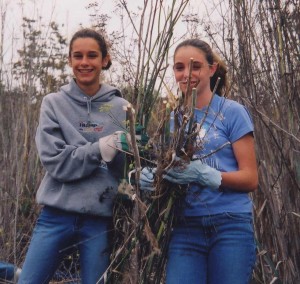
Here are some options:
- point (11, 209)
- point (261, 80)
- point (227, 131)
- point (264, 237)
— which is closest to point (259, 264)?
point (264, 237)

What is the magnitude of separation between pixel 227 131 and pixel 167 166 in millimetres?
312

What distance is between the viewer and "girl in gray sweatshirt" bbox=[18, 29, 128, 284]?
2.66 m

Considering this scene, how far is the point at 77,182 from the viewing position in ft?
8.98

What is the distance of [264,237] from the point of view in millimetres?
3408

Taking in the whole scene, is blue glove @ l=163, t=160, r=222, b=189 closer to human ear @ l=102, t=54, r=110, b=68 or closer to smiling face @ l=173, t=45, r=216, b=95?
smiling face @ l=173, t=45, r=216, b=95

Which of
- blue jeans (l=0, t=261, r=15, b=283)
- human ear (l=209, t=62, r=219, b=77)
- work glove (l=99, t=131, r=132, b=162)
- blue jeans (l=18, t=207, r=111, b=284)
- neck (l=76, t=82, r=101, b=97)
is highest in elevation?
human ear (l=209, t=62, r=219, b=77)

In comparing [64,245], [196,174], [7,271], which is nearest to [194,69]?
[196,174]

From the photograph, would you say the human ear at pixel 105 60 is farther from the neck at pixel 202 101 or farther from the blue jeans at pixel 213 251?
the blue jeans at pixel 213 251

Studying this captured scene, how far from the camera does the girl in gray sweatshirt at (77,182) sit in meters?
2.66

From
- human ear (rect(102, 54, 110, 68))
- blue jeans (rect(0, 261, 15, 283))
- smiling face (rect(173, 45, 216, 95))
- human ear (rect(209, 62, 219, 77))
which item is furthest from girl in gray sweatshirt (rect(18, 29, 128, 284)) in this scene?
blue jeans (rect(0, 261, 15, 283))

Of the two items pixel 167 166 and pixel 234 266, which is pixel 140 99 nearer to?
pixel 167 166

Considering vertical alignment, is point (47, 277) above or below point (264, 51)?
below

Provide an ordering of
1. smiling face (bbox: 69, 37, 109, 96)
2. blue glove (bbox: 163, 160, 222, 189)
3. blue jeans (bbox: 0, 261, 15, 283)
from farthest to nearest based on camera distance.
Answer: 1. blue jeans (bbox: 0, 261, 15, 283)
2. smiling face (bbox: 69, 37, 109, 96)
3. blue glove (bbox: 163, 160, 222, 189)

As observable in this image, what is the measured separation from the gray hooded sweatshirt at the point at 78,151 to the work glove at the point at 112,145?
35mm
